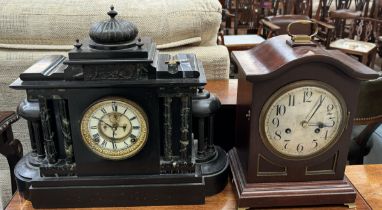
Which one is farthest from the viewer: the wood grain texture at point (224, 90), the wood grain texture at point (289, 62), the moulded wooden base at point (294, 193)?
the wood grain texture at point (224, 90)

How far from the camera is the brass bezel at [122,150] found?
762 millimetres

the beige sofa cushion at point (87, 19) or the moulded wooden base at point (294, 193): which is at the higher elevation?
the beige sofa cushion at point (87, 19)

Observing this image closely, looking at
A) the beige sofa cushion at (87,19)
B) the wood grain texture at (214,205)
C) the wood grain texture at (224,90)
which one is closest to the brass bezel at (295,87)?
the wood grain texture at (214,205)

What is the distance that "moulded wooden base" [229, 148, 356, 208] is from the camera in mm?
817

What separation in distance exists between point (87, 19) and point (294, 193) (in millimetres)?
758

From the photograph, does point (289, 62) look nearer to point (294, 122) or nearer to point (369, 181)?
point (294, 122)

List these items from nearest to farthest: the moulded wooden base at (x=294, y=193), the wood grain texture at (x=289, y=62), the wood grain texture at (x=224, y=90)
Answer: the wood grain texture at (x=289, y=62) < the moulded wooden base at (x=294, y=193) < the wood grain texture at (x=224, y=90)

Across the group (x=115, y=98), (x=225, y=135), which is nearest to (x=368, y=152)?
(x=225, y=135)

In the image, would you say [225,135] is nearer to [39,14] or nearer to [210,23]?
[210,23]

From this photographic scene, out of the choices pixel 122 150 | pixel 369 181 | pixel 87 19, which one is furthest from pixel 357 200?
pixel 87 19

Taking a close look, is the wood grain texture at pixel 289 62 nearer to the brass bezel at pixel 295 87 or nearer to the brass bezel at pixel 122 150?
the brass bezel at pixel 295 87

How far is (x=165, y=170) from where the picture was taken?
839 millimetres

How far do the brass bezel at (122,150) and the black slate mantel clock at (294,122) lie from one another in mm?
228

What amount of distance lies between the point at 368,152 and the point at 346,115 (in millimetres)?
690
